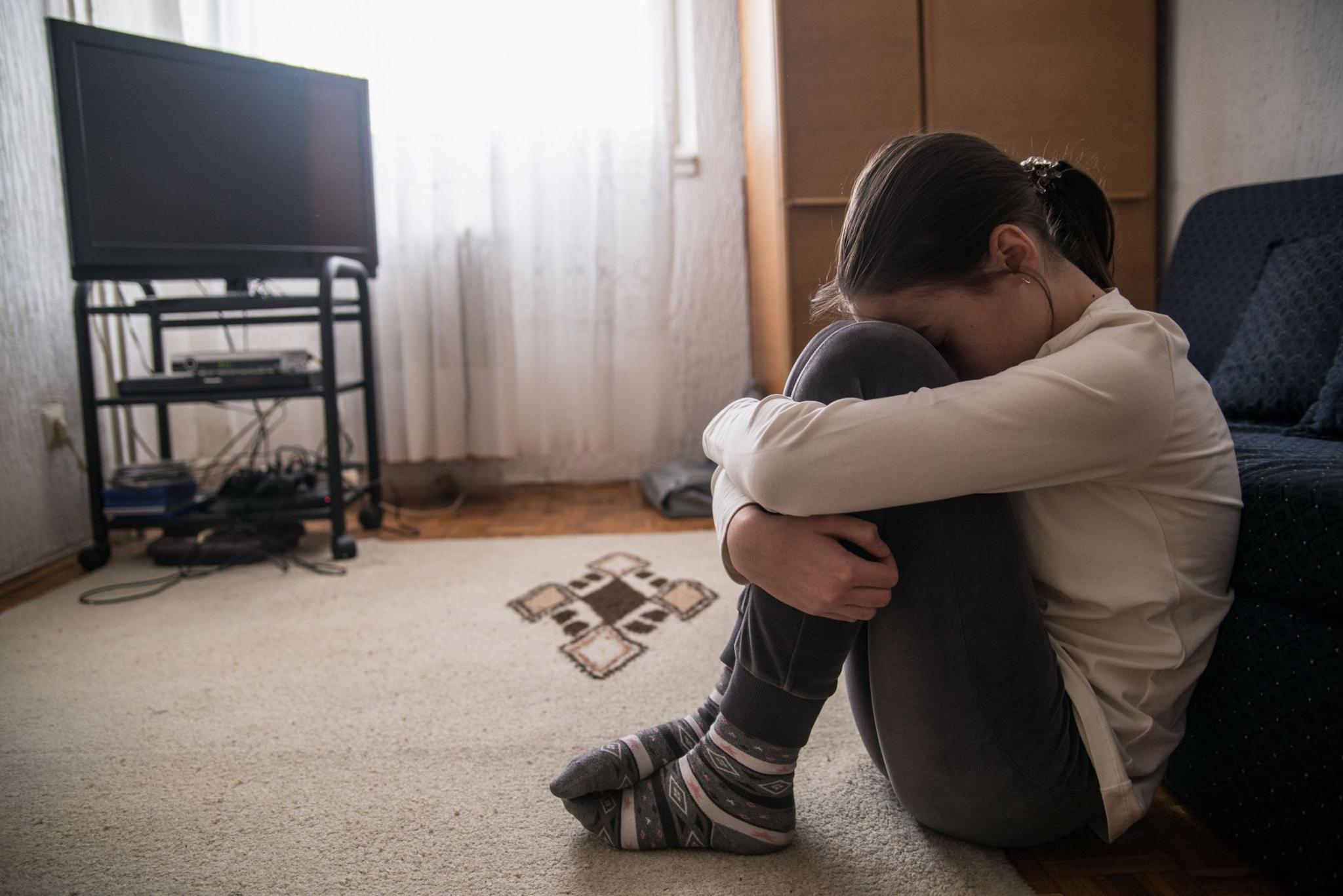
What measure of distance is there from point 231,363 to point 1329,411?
2.09 m

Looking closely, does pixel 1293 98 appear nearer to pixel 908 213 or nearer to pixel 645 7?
pixel 908 213

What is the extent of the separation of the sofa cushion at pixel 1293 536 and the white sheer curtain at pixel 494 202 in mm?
2028

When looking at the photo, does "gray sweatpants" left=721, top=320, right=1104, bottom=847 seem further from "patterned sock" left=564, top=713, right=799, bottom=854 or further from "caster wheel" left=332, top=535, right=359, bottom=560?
"caster wheel" left=332, top=535, right=359, bottom=560

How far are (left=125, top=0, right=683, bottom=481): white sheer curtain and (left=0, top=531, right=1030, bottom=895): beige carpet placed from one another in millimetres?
887

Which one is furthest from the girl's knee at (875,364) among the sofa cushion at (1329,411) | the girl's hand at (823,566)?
the sofa cushion at (1329,411)

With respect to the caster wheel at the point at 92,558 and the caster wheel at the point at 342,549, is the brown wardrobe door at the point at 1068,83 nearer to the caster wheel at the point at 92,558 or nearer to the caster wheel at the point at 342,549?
the caster wheel at the point at 342,549

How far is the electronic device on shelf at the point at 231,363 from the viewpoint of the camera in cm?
203

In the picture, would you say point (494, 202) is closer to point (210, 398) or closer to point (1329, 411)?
point (210, 398)

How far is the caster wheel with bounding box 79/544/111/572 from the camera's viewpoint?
1.95 meters

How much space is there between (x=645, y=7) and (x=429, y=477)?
162 cm

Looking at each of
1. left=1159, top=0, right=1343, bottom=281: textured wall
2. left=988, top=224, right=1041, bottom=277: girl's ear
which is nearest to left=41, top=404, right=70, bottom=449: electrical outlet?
left=988, top=224, right=1041, bottom=277: girl's ear

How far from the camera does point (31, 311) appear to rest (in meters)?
1.97

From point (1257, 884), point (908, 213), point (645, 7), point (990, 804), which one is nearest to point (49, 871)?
point (990, 804)

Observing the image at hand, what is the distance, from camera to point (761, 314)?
8.39 feet
